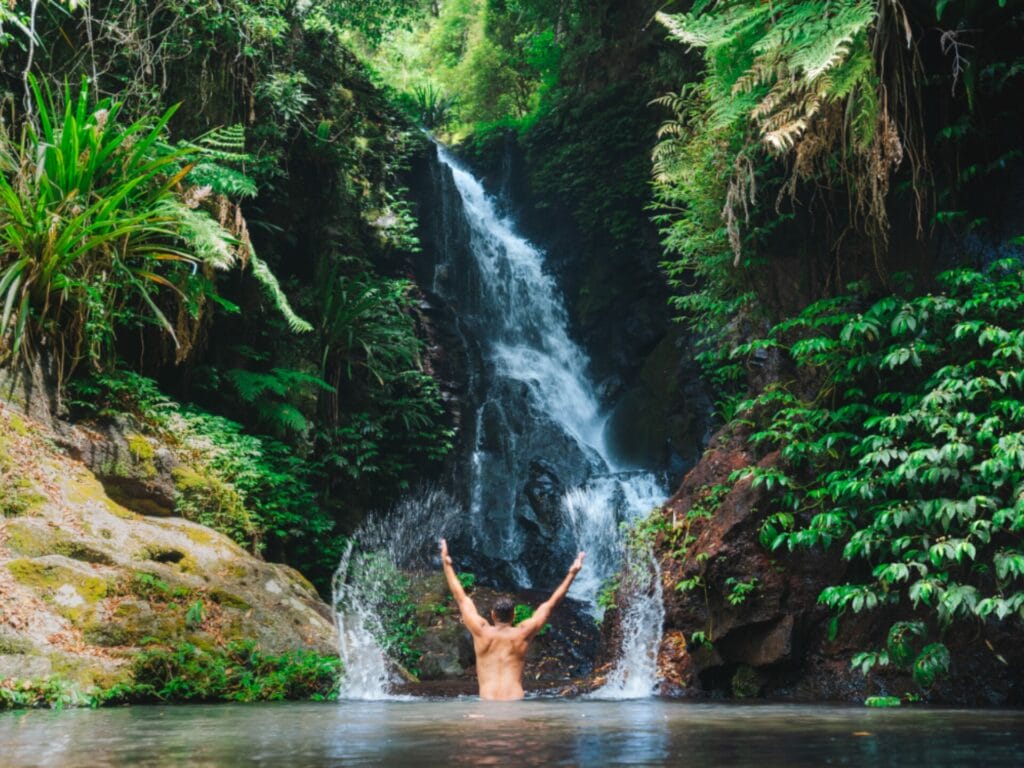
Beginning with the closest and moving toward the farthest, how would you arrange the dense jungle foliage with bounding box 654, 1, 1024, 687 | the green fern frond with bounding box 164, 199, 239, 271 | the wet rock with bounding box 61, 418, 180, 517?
the dense jungle foliage with bounding box 654, 1, 1024, 687
the wet rock with bounding box 61, 418, 180, 517
the green fern frond with bounding box 164, 199, 239, 271

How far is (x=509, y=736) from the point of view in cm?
381

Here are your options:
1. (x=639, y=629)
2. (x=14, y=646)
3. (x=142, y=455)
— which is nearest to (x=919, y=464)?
(x=639, y=629)

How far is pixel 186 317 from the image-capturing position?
977 cm

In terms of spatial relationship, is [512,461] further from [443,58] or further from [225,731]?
[443,58]

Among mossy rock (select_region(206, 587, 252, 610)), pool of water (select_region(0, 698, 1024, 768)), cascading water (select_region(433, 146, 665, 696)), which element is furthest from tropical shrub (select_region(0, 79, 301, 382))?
cascading water (select_region(433, 146, 665, 696))

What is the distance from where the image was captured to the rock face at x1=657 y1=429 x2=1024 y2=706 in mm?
6312

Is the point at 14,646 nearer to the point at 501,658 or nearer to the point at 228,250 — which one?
the point at 501,658

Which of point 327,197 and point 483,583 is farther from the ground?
point 327,197

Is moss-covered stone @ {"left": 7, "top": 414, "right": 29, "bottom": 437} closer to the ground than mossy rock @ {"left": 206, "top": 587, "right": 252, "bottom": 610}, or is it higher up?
higher up

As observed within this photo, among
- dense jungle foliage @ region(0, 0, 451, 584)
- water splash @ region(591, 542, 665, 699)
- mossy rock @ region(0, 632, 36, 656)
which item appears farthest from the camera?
dense jungle foliage @ region(0, 0, 451, 584)

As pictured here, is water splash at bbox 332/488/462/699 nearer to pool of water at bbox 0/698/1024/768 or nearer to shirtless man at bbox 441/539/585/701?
shirtless man at bbox 441/539/585/701

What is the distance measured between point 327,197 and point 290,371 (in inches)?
148

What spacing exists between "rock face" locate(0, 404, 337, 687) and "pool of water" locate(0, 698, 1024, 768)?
39.1 inches

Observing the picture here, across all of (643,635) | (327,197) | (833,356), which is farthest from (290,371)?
(833,356)
